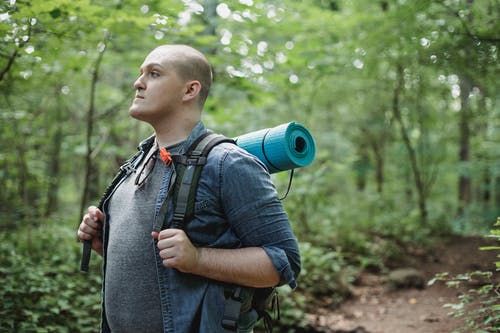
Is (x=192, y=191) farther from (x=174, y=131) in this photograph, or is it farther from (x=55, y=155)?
(x=55, y=155)

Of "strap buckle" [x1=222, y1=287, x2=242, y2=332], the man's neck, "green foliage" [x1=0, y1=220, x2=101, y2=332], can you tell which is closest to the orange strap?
the man's neck

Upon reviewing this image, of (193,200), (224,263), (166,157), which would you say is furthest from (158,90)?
(224,263)

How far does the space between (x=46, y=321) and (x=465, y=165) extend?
416 inches

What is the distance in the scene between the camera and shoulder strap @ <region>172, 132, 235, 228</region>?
6.04ft

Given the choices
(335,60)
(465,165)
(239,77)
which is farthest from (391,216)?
(239,77)

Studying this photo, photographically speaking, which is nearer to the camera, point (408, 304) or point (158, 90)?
point (158, 90)

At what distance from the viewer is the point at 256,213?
71.9 inches

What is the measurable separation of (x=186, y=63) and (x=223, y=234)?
3.10 ft

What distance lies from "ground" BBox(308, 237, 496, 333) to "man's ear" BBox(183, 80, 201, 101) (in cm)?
370

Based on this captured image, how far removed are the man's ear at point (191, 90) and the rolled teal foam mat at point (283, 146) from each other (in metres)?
0.39

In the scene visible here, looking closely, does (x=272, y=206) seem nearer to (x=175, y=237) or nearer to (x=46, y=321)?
(x=175, y=237)

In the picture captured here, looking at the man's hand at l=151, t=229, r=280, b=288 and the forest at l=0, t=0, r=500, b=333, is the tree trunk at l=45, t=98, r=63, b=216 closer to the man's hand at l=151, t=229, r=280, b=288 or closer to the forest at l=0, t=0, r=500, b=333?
the forest at l=0, t=0, r=500, b=333

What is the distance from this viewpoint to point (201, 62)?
86.7 inches

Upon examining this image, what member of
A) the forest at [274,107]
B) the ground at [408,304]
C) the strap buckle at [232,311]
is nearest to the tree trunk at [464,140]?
the forest at [274,107]
